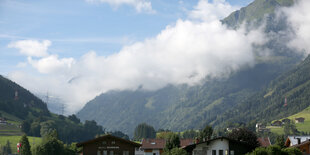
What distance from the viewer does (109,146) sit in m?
112

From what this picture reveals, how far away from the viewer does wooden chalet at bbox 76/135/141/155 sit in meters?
112

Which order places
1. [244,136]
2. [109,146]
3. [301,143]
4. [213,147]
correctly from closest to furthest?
[213,147] < [109,146] < [301,143] < [244,136]

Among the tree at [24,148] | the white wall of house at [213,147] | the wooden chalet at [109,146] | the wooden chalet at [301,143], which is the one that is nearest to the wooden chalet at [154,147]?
the wooden chalet at [301,143]

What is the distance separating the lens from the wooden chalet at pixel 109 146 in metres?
112

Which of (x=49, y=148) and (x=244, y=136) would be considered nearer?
(x=244, y=136)

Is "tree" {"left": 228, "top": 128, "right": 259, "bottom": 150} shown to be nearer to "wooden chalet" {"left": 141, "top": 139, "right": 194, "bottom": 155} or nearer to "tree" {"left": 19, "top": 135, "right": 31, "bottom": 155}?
"wooden chalet" {"left": 141, "top": 139, "right": 194, "bottom": 155}

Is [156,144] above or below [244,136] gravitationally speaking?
below

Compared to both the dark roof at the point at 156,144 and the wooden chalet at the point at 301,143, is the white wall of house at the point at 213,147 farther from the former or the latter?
the dark roof at the point at 156,144

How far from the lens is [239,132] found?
13575 cm

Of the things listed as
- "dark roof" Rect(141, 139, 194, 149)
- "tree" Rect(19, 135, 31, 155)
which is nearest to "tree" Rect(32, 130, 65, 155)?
"tree" Rect(19, 135, 31, 155)

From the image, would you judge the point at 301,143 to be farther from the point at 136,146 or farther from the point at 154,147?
the point at 154,147

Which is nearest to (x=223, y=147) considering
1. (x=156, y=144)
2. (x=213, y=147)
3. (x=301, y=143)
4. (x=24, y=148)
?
(x=213, y=147)

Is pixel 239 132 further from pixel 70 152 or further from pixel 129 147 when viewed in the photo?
pixel 70 152

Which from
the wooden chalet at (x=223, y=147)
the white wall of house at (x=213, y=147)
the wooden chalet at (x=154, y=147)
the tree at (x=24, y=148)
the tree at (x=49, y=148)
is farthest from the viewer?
the tree at (x=24, y=148)
